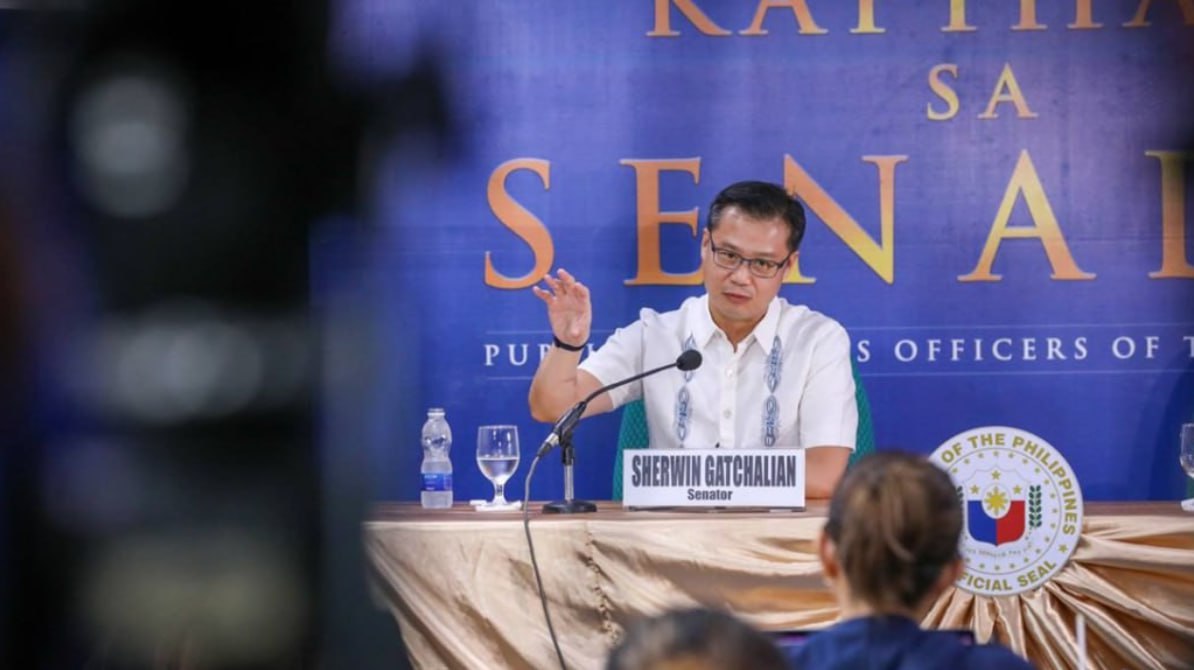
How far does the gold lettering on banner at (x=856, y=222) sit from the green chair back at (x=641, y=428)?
327 millimetres

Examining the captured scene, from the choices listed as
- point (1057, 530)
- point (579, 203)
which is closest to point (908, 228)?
point (579, 203)

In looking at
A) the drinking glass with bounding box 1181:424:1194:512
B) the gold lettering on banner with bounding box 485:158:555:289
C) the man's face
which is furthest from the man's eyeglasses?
the drinking glass with bounding box 1181:424:1194:512

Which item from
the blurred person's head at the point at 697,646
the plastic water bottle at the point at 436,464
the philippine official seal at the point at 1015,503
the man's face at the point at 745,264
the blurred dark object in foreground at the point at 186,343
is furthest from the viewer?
the man's face at the point at 745,264

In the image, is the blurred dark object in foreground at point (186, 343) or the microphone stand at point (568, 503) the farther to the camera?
the microphone stand at point (568, 503)

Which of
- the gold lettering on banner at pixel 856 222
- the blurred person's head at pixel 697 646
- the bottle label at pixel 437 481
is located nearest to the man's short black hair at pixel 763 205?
the gold lettering on banner at pixel 856 222

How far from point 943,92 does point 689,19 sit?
74 centimetres

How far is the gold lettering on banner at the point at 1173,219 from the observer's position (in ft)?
15.4

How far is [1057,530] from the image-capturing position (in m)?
3.71

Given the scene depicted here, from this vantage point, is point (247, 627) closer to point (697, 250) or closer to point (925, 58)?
point (697, 250)

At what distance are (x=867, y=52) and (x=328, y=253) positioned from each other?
297 cm

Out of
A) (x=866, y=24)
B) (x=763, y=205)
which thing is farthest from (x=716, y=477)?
(x=866, y=24)

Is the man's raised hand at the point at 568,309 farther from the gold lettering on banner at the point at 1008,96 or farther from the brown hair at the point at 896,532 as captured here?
the brown hair at the point at 896,532

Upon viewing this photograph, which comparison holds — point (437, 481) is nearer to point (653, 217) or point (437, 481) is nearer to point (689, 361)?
point (689, 361)

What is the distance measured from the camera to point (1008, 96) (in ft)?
15.4
